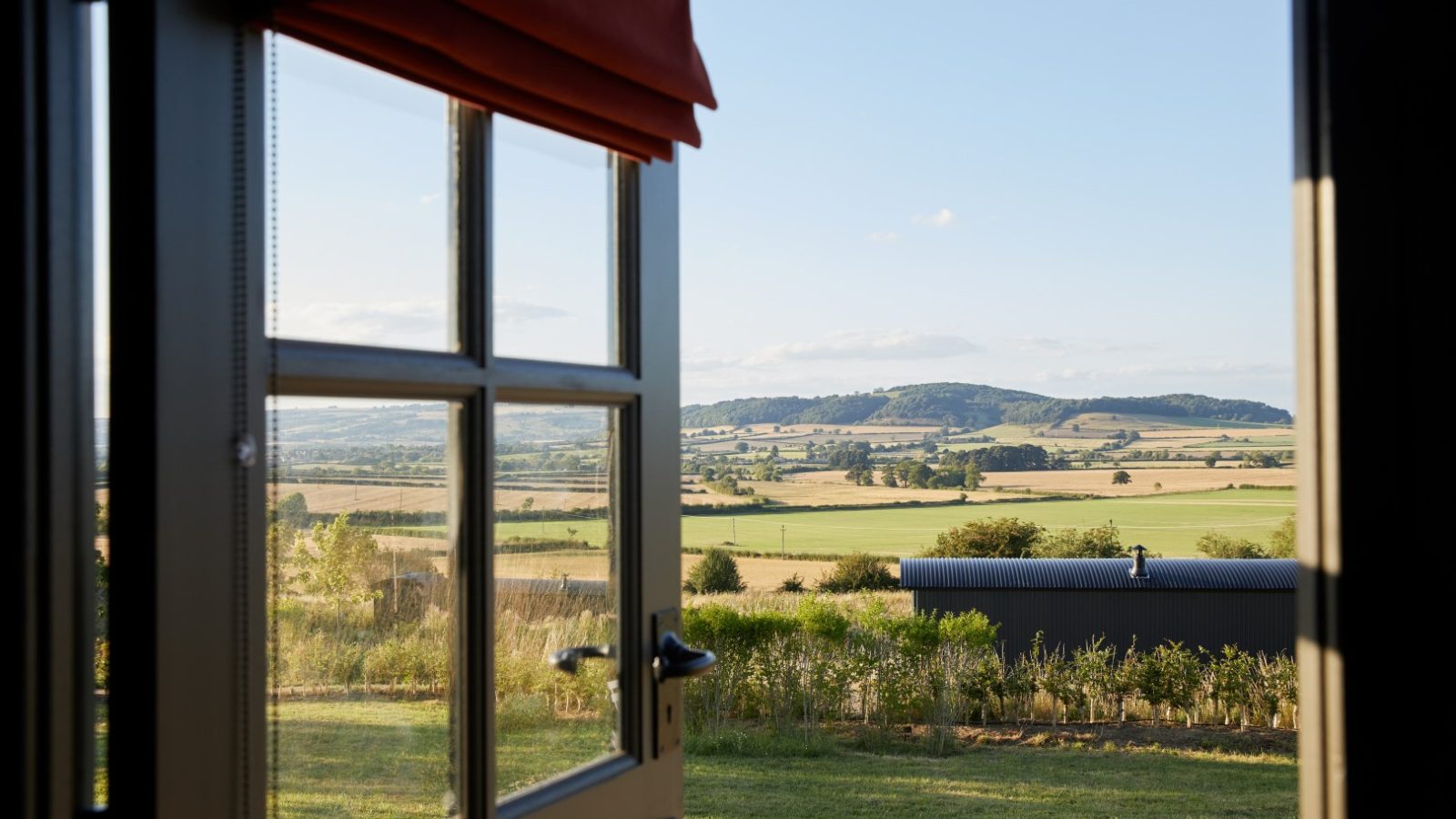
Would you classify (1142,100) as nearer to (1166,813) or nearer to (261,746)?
(1166,813)

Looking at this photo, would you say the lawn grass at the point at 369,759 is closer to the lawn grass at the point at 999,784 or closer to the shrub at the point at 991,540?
the lawn grass at the point at 999,784

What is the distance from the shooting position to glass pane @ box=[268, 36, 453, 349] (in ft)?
2.78

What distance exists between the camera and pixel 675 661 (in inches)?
47.4

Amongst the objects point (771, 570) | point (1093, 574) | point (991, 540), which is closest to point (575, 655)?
point (1093, 574)

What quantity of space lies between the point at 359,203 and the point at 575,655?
0.50m

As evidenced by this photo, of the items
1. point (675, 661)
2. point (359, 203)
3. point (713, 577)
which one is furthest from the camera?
point (713, 577)

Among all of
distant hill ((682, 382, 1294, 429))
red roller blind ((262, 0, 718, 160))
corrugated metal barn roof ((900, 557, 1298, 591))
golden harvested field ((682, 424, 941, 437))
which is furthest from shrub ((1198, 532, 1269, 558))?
red roller blind ((262, 0, 718, 160))

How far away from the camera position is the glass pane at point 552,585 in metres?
1.03

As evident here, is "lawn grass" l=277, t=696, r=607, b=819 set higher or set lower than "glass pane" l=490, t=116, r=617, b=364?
lower

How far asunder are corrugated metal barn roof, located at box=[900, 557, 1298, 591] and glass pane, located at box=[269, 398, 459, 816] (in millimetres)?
6950

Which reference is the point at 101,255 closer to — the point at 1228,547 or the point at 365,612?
the point at 365,612

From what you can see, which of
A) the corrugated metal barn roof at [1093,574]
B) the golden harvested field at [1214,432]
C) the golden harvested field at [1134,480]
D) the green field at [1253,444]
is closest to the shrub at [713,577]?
the corrugated metal barn roof at [1093,574]

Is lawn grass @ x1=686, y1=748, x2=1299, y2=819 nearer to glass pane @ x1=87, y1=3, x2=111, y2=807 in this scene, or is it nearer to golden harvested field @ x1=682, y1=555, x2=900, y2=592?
glass pane @ x1=87, y1=3, x2=111, y2=807

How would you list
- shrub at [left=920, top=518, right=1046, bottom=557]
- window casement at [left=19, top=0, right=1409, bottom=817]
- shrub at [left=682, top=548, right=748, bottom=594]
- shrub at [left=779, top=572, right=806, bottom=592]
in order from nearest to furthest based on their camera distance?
window casement at [left=19, top=0, right=1409, bottom=817] < shrub at [left=682, top=548, right=748, bottom=594] < shrub at [left=779, top=572, right=806, bottom=592] < shrub at [left=920, top=518, right=1046, bottom=557]
